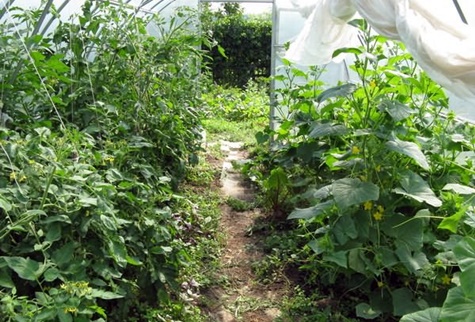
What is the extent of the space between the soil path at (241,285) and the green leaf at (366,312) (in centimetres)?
54

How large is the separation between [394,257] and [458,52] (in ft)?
3.78

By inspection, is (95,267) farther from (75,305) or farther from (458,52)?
(458,52)

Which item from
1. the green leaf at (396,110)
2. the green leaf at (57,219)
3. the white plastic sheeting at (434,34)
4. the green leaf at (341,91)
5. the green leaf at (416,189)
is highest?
the white plastic sheeting at (434,34)

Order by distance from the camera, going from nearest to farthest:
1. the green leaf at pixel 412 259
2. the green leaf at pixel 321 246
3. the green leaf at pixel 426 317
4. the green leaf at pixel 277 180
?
1. the green leaf at pixel 426 317
2. the green leaf at pixel 412 259
3. the green leaf at pixel 321 246
4. the green leaf at pixel 277 180

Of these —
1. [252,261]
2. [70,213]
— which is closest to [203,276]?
[252,261]

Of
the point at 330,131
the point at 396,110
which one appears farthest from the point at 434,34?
the point at 330,131

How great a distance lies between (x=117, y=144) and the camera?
2.66m

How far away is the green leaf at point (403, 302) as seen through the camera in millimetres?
2521

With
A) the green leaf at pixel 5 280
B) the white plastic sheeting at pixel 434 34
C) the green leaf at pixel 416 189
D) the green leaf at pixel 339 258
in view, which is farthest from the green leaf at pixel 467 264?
the green leaf at pixel 5 280

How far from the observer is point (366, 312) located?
266 cm

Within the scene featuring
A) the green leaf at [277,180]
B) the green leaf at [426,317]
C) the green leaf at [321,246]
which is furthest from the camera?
the green leaf at [277,180]

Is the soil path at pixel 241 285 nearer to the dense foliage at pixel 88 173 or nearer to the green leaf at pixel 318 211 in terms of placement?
the dense foliage at pixel 88 173

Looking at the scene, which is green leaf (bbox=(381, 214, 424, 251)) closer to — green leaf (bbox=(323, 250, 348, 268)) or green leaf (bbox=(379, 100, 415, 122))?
green leaf (bbox=(323, 250, 348, 268))

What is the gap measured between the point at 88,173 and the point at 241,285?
5.89 ft
